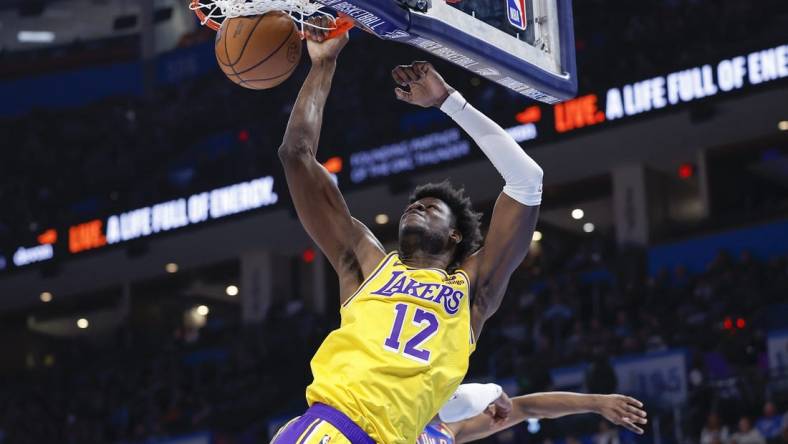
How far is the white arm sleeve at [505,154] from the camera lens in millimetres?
4168

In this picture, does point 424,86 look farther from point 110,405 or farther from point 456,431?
point 110,405

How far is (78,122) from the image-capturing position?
77.4 ft

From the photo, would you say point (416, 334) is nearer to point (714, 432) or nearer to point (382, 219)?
point (714, 432)

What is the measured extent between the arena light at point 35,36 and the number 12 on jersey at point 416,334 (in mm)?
25127

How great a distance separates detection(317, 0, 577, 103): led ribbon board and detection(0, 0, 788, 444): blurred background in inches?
278

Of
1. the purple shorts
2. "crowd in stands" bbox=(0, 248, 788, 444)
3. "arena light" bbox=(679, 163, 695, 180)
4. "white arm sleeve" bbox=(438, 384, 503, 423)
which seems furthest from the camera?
"arena light" bbox=(679, 163, 695, 180)

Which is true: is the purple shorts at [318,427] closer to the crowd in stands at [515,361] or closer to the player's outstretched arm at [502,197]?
the player's outstretched arm at [502,197]

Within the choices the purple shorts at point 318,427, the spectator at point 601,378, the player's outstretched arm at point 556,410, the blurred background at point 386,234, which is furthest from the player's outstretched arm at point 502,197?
the spectator at point 601,378

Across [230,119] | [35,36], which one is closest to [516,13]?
[230,119]

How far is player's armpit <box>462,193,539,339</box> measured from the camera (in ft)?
13.8

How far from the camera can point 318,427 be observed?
373 centimetres

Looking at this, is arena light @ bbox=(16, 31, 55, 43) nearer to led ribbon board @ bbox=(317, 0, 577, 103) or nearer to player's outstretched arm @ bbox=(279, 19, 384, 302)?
led ribbon board @ bbox=(317, 0, 577, 103)

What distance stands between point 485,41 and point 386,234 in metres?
16.3

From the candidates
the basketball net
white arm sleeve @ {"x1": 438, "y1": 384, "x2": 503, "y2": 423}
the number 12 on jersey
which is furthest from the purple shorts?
the basketball net
